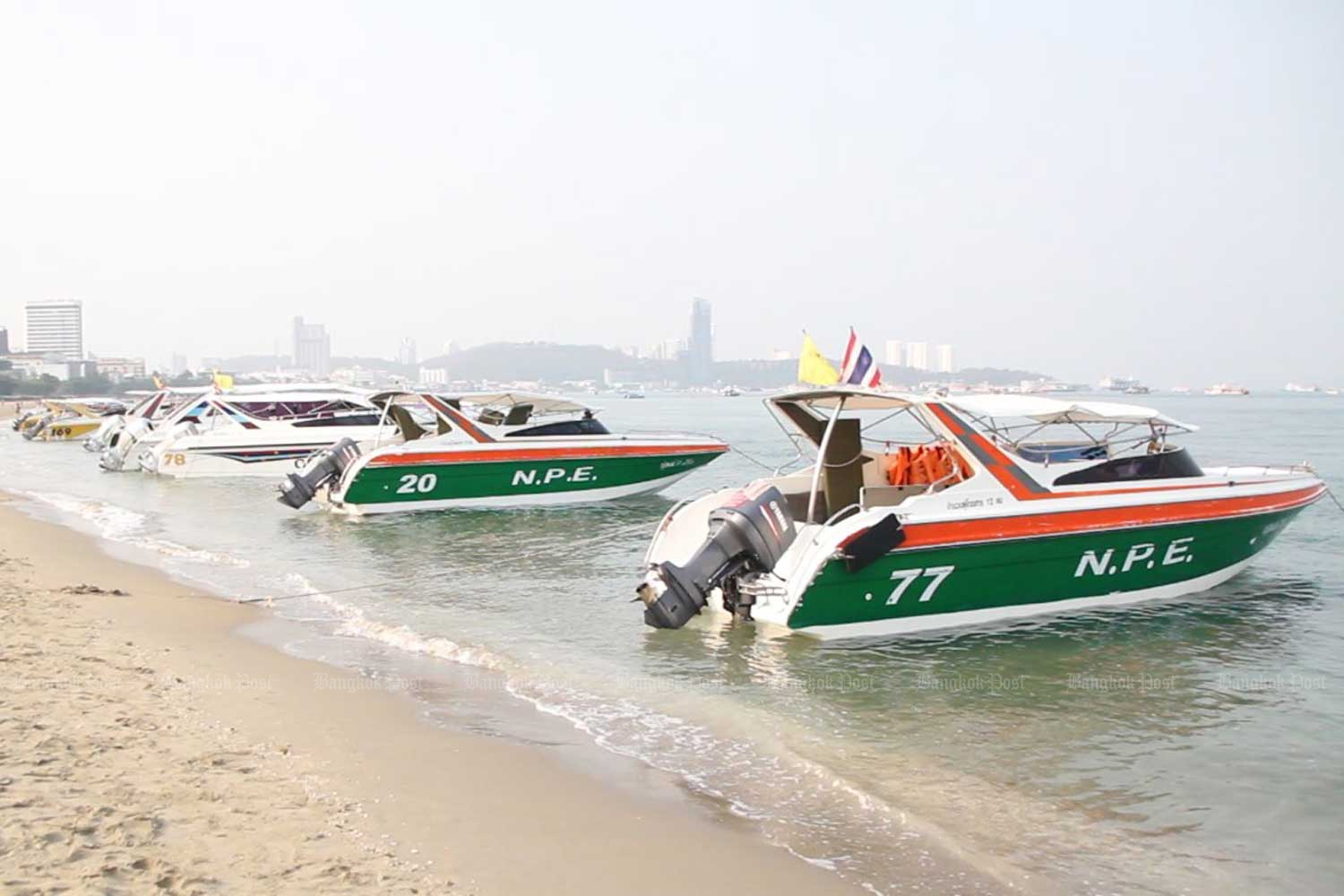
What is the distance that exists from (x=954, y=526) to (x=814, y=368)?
337 cm

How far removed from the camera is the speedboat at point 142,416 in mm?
31822

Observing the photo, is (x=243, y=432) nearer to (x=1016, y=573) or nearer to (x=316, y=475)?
(x=316, y=475)

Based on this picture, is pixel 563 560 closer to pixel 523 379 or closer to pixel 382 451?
pixel 382 451

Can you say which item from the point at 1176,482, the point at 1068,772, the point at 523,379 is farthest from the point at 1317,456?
the point at 523,379

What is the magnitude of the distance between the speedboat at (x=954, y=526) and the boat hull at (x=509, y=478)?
348 inches

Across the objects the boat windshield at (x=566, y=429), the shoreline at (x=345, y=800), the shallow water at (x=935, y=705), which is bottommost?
the shallow water at (x=935, y=705)

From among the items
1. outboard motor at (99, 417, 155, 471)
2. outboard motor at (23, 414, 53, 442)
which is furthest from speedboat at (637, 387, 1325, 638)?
outboard motor at (23, 414, 53, 442)

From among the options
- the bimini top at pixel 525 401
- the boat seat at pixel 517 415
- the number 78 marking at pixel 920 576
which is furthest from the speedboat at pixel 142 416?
the number 78 marking at pixel 920 576

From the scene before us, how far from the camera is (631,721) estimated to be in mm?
7355

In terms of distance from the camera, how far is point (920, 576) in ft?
31.8

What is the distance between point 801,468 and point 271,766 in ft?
23.8

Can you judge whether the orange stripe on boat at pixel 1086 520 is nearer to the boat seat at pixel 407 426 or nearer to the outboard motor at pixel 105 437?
the boat seat at pixel 407 426

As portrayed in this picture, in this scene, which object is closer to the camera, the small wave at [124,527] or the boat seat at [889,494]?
the boat seat at [889,494]

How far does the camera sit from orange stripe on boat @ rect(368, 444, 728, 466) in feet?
62.1
